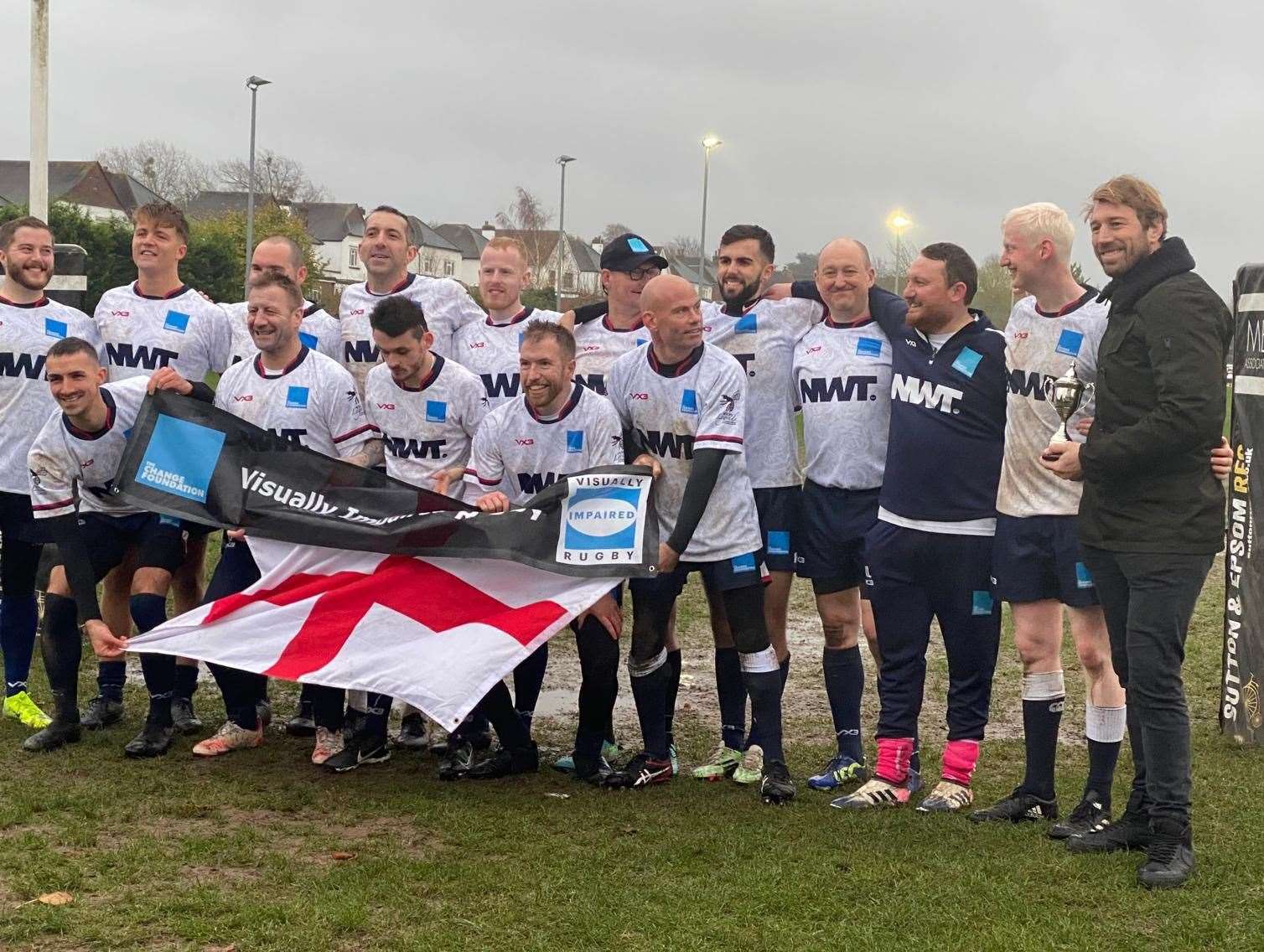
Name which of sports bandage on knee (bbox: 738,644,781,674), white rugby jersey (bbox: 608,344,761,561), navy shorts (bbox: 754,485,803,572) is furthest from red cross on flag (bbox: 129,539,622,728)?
navy shorts (bbox: 754,485,803,572)

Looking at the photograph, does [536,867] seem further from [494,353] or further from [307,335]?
[307,335]

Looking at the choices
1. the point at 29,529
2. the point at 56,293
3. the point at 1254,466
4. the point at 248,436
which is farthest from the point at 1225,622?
the point at 56,293

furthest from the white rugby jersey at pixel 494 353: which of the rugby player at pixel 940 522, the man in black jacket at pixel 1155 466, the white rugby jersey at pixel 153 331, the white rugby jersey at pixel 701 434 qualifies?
the man in black jacket at pixel 1155 466

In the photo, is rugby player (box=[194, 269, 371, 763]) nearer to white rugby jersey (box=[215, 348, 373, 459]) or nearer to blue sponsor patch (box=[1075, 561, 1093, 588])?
white rugby jersey (box=[215, 348, 373, 459])

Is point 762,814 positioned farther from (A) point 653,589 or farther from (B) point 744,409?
(B) point 744,409

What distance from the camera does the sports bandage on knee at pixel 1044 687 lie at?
565 centimetres

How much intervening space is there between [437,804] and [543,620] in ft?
2.92

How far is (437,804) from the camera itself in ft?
18.9

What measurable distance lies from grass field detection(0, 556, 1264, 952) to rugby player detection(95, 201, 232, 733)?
1.53 feet

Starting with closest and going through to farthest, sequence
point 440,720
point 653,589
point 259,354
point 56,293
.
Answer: point 440,720 → point 653,589 → point 259,354 → point 56,293

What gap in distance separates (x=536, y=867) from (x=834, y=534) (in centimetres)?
214

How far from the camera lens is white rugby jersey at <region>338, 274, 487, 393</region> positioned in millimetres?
7355

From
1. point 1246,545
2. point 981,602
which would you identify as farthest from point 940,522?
point 1246,545

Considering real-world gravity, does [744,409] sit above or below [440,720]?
above
